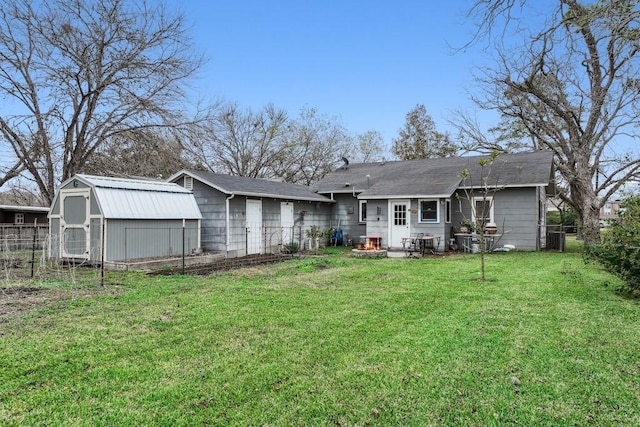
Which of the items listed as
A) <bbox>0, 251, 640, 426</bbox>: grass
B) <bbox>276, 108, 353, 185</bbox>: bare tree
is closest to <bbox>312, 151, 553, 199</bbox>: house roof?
<bbox>0, 251, 640, 426</bbox>: grass

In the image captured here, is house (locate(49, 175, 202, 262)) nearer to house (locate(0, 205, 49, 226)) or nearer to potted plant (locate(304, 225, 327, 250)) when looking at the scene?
potted plant (locate(304, 225, 327, 250))

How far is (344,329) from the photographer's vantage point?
502cm

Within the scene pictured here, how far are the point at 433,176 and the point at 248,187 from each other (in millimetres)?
7757

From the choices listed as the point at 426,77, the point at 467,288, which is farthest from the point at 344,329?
the point at 426,77

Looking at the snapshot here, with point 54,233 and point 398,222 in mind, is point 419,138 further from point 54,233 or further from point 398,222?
point 54,233

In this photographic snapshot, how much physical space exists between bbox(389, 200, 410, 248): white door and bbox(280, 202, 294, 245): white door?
398 centimetres

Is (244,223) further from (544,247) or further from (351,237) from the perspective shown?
(544,247)

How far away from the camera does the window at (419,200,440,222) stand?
50.5 ft

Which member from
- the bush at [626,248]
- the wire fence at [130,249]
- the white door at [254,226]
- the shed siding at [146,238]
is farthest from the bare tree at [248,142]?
the bush at [626,248]

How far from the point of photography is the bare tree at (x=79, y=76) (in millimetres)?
15492

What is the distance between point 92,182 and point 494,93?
1724 cm

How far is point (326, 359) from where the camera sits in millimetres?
4012

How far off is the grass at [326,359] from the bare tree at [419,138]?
24.7 metres

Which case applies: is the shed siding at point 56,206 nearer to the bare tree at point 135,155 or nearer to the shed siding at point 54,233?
the shed siding at point 54,233
